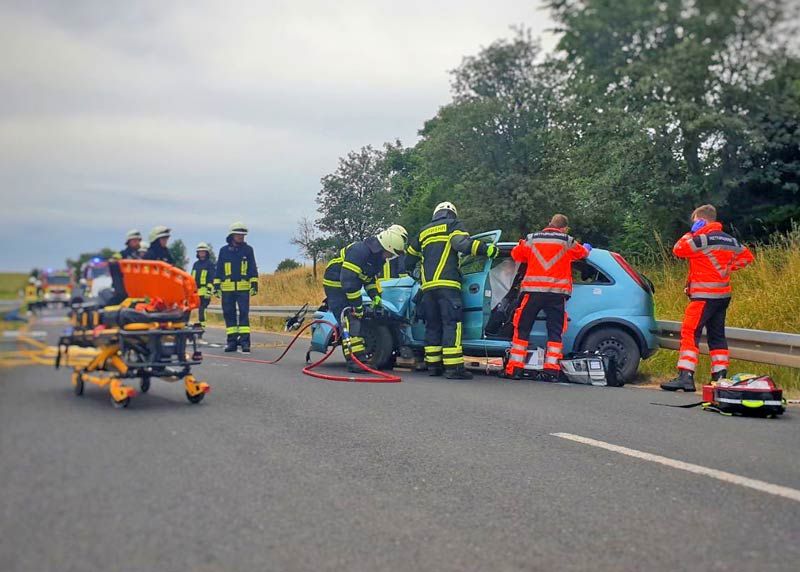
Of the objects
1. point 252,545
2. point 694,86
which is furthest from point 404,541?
point 694,86

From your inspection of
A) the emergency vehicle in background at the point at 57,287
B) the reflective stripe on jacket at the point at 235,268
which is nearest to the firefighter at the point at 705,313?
the reflective stripe on jacket at the point at 235,268

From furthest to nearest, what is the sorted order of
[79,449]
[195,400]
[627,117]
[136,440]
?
[195,400], [627,117], [136,440], [79,449]

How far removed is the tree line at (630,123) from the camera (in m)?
2.63

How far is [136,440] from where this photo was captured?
10.2 feet

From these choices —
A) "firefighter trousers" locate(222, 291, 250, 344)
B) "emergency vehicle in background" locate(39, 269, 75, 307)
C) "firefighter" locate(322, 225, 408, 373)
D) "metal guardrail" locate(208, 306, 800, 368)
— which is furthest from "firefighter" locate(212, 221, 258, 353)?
"firefighter" locate(322, 225, 408, 373)

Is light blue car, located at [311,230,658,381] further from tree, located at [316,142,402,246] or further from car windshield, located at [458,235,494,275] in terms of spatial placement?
tree, located at [316,142,402,246]

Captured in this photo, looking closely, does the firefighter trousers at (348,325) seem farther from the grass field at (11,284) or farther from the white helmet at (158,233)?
the grass field at (11,284)

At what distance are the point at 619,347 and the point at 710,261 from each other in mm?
1537

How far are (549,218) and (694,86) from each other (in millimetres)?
3457

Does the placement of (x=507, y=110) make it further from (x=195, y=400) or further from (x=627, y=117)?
(x=195, y=400)

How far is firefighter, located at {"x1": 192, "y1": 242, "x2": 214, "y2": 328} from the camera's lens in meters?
3.17

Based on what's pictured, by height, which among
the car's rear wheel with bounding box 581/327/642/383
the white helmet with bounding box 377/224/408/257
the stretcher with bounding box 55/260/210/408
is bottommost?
the car's rear wheel with bounding box 581/327/642/383

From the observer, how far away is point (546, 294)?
28.9 ft

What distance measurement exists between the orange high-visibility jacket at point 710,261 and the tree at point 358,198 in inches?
114
